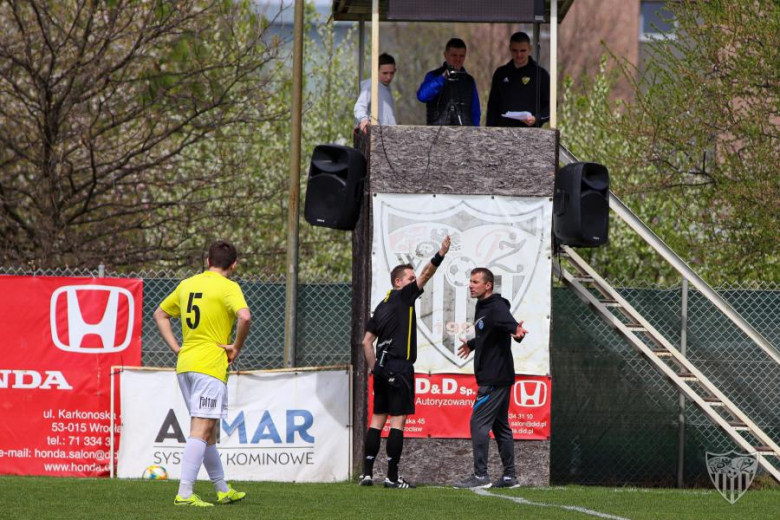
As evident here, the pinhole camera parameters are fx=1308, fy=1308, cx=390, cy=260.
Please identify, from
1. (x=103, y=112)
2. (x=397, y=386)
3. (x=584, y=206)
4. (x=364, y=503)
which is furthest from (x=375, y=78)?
(x=103, y=112)

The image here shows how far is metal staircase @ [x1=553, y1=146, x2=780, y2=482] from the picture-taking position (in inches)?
517

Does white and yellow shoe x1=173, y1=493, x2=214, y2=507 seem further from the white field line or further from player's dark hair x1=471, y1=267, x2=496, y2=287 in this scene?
player's dark hair x1=471, y1=267, x2=496, y2=287

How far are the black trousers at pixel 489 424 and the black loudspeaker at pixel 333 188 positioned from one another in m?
2.31

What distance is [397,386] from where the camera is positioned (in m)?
11.2

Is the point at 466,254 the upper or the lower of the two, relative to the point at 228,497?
upper

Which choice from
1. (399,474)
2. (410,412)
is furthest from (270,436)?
(410,412)

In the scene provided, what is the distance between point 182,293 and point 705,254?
10.6 metres

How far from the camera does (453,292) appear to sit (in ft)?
41.4

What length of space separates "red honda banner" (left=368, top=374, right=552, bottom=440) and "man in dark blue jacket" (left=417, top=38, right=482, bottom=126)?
2677 millimetres

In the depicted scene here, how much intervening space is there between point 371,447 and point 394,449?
0.88ft

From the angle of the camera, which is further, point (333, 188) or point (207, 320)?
point (333, 188)

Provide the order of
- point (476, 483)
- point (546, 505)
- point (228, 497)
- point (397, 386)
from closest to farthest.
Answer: point (228, 497) < point (546, 505) < point (397, 386) < point (476, 483)

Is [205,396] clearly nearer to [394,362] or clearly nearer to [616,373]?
[394,362]

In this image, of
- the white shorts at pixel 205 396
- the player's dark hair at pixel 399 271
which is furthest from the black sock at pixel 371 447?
the white shorts at pixel 205 396
